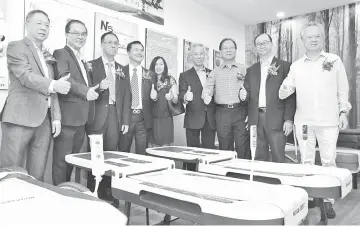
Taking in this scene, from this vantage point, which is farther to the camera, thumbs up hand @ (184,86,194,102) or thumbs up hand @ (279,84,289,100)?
thumbs up hand @ (184,86,194,102)

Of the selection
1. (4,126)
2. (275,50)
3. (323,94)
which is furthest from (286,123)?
(275,50)

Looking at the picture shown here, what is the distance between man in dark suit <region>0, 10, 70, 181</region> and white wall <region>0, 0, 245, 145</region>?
0.49m

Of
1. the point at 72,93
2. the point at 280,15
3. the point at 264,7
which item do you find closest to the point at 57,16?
the point at 72,93

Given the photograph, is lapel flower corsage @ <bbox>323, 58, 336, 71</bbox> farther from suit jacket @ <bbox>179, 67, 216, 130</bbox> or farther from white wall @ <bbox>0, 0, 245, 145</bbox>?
white wall @ <bbox>0, 0, 245, 145</bbox>

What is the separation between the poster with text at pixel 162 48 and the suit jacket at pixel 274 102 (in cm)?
172

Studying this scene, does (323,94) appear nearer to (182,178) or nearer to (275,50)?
(182,178)

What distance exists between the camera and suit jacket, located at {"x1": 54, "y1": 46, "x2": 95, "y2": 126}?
2.68 m

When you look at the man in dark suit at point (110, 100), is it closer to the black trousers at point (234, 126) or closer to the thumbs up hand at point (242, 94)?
the black trousers at point (234, 126)

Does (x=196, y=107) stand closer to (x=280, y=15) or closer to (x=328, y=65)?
(x=328, y=65)

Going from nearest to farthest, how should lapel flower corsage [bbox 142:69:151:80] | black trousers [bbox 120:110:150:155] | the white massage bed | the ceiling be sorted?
the white massage bed < black trousers [bbox 120:110:150:155] < lapel flower corsage [bbox 142:69:151:80] < the ceiling

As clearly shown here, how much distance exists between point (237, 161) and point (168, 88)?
1.39 meters

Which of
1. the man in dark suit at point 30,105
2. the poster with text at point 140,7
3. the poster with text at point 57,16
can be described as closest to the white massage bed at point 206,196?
the man in dark suit at point 30,105

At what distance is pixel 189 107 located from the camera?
360 centimetres

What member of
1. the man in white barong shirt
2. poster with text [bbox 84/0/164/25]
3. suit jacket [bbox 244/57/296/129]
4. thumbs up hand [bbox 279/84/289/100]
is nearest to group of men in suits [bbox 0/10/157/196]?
poster with text [bbox 84/0/164/25]
